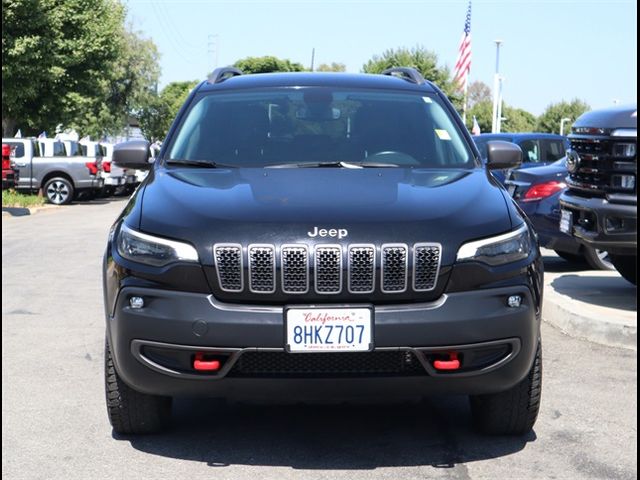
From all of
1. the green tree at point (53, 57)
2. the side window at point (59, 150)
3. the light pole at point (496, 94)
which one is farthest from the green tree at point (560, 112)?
the side window at point (59, 150)

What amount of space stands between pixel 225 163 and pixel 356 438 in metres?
1.55

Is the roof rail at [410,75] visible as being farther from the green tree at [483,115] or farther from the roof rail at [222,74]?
the green tree at [483,115]

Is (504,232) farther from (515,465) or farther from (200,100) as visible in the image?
(200,100)

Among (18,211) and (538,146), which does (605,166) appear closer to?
(538,146)

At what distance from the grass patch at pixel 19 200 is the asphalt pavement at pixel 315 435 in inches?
765

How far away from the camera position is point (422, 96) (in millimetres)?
6121

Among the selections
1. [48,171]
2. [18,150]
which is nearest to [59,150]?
[48,171]

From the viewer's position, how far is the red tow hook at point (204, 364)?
433 cm

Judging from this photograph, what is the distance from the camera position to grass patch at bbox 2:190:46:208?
25828 millimetres

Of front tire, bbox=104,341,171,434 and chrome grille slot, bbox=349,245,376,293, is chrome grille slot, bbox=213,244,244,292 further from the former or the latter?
front tire, bbox=104,341,171,434

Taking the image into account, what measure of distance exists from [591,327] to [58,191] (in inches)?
893

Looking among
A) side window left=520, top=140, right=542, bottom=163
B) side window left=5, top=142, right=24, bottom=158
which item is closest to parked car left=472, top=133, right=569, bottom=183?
side window left=520, top=140, right=542, bottom=163

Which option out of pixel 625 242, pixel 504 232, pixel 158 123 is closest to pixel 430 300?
pixel 504 232

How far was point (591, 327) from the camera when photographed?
7656 mm
